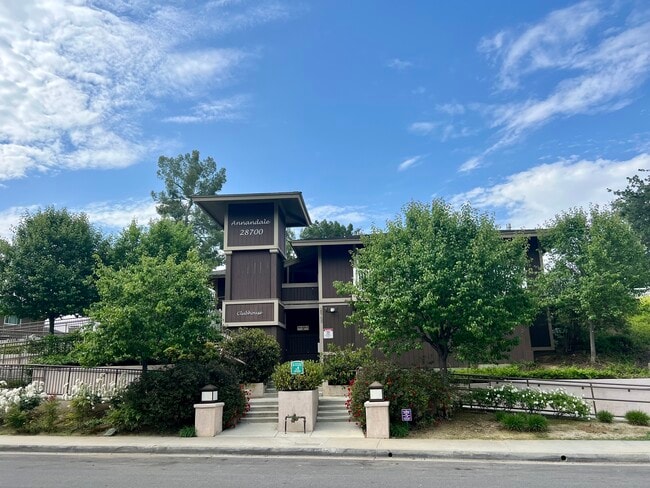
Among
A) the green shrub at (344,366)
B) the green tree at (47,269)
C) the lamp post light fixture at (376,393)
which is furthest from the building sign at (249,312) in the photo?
the lamp post light fixture at (376,393)

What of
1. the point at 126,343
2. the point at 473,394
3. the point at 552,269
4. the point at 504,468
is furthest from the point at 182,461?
the point at 552,269

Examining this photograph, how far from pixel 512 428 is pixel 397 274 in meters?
4.97

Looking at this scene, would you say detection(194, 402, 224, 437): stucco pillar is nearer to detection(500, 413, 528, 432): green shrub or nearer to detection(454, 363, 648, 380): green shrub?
detection(500, 413, 528, 432): green shrub

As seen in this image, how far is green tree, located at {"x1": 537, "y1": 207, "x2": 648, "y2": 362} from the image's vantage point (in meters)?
19.2

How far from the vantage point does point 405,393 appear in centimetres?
1269

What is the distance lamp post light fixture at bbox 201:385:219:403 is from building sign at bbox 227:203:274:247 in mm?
9697

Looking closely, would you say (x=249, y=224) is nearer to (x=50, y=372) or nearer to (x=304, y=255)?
(x=304, y=255)

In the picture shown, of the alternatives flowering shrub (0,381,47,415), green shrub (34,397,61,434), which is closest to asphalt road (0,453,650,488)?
green shrub (34,397,61,434)

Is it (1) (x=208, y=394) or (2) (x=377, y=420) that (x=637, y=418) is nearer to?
(2) (x=377, y=420)

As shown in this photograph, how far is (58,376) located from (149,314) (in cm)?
649

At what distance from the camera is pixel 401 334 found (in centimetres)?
1450

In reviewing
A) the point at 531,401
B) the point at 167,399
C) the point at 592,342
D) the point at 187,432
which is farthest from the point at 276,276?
the point at 592,342

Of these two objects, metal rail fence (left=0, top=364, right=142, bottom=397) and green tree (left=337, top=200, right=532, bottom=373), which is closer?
green tree (left=337, top=200, right=532, bottom=373)

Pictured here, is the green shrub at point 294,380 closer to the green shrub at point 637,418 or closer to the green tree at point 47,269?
the green shrub at point 637,418
